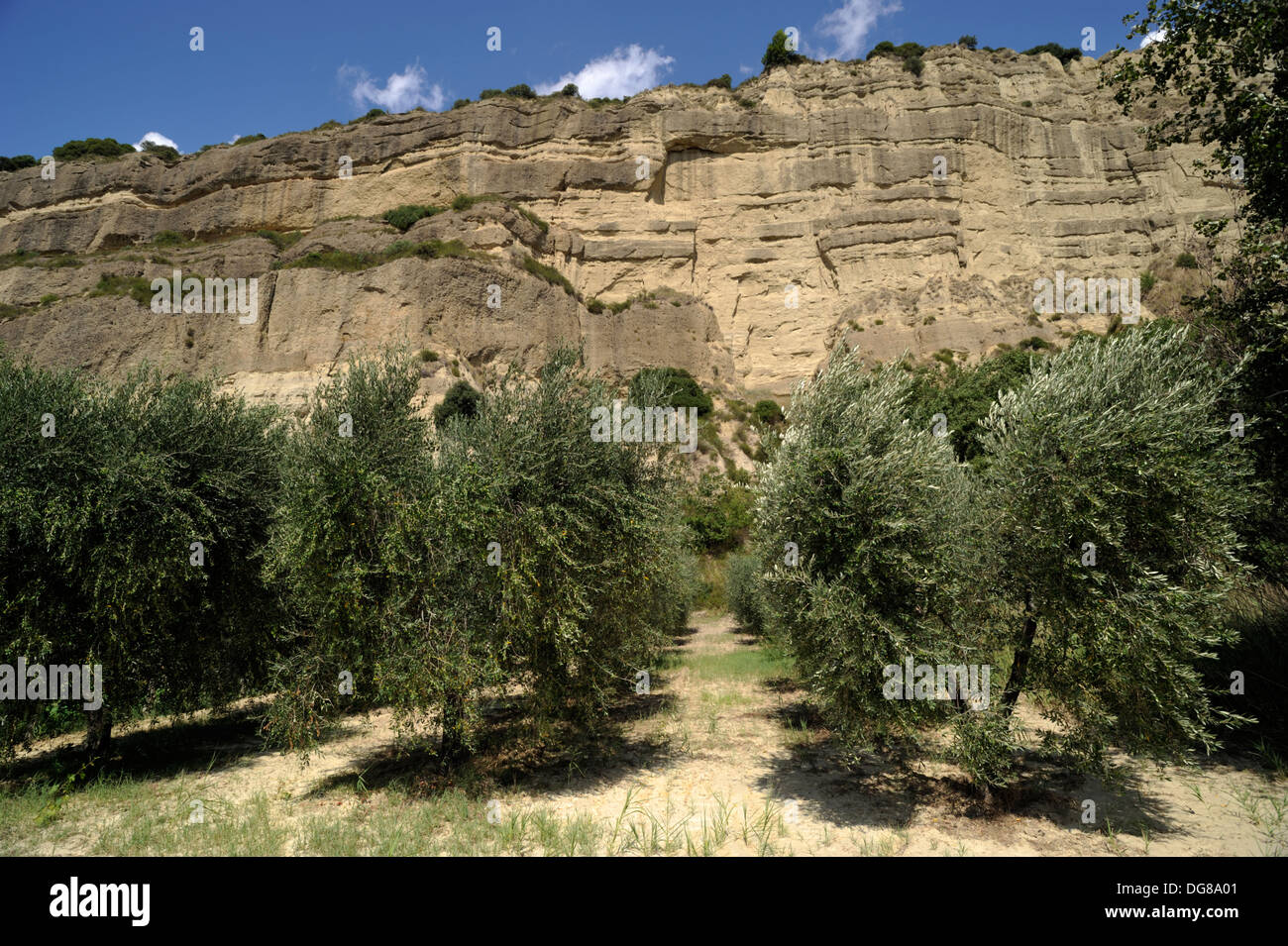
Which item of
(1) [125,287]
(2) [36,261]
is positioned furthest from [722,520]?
(2) [36,261]

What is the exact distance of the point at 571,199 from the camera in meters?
53.5

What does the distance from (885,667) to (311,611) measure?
27.2ft

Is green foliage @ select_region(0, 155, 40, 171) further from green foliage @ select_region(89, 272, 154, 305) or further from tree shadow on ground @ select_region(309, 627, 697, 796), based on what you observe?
tree shadow on ground @ select_region(309, 627, 697, 796)

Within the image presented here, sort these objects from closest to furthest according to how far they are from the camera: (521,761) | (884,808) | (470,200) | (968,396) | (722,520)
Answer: (884,808), (521,761), (968,396), (722,520), (470,200)

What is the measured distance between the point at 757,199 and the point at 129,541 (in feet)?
174

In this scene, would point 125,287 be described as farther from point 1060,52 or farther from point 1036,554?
point 1060,52

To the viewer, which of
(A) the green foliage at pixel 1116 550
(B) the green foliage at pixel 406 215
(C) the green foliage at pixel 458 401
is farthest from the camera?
(B) the green foliage at pixel 406 215

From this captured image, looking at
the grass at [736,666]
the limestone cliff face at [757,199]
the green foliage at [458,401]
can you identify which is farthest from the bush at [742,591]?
the limestone cliff face at [757,199]

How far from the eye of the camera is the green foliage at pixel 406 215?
48.5 metres

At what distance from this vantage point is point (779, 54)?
199 feet

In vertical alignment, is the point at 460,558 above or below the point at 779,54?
below

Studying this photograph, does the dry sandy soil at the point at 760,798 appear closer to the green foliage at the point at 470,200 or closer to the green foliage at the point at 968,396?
the green foliage at the point at 968,396

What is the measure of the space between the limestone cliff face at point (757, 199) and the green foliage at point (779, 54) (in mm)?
4836

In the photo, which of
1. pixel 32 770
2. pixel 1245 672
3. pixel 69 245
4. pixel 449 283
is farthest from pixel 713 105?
pixel 32 770
